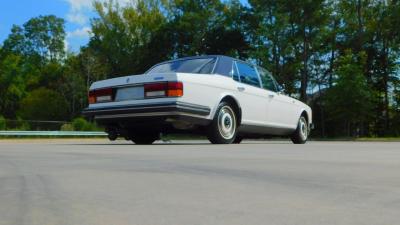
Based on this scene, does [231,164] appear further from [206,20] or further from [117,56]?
[117,56]

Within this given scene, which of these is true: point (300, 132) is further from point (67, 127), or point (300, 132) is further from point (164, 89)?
point (67, 127)

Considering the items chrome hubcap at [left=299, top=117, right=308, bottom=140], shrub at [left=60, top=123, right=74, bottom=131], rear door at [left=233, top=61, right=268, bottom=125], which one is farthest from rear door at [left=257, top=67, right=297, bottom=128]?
shrub at [left=60, top=123, right=74, bottom=131]

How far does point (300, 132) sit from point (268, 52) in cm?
2721

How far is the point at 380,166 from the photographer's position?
480cm

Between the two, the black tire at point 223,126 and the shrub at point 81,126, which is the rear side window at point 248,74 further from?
the shrub at point 81,126

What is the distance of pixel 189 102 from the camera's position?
8555mm

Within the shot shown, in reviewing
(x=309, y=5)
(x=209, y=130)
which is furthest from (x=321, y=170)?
(x=309, y=5)

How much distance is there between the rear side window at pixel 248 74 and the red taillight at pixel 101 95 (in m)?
2.48

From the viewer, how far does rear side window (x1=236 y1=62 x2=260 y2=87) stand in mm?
10125

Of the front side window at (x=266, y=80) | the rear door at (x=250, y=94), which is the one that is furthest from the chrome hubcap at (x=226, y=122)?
the front side window at (x=266, y=80)

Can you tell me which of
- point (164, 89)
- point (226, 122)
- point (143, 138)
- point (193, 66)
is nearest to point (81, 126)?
point (143, 138)

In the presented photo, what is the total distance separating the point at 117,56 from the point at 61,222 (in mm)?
51014

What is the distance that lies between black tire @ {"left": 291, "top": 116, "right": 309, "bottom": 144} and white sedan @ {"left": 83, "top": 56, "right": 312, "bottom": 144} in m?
1.52

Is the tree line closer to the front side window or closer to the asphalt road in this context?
the front side window
